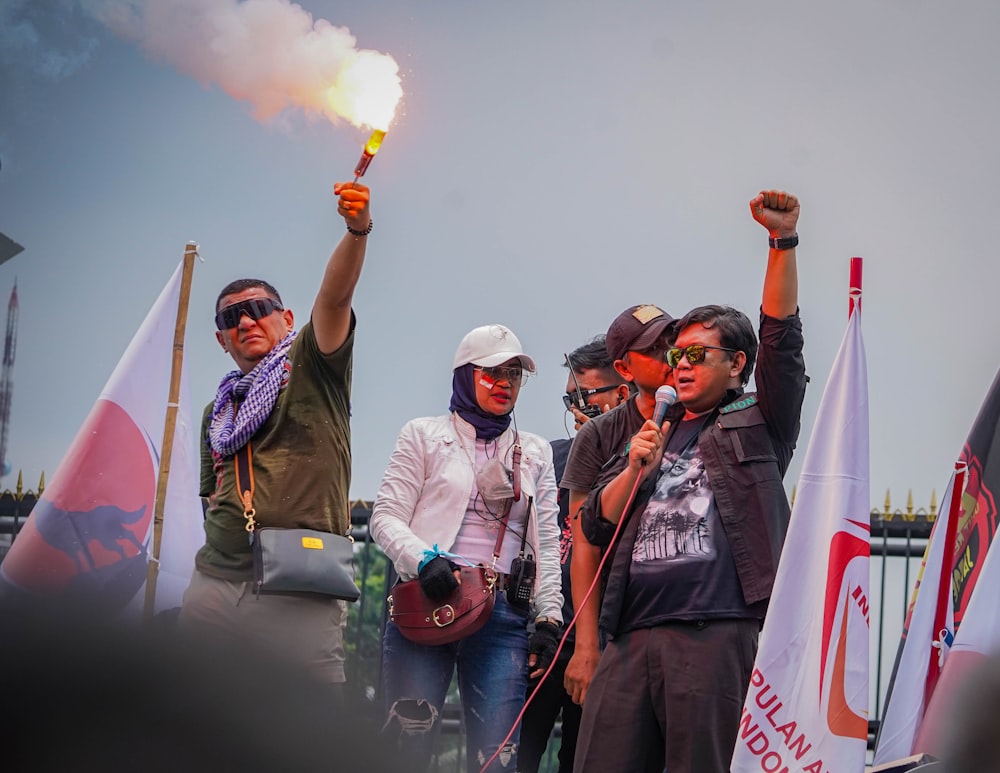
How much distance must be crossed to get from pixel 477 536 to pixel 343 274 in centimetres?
123

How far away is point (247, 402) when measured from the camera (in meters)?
4.87

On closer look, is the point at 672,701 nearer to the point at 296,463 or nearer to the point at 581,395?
the point at 296,463

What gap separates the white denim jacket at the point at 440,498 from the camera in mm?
5113

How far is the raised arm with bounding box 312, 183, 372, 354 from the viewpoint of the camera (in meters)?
4.43

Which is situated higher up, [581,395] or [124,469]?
[581,395]

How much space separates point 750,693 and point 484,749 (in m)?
1.21

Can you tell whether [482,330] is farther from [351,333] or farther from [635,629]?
[635,629]

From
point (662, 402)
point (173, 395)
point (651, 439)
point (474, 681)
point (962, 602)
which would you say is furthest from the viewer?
point (173, 395)

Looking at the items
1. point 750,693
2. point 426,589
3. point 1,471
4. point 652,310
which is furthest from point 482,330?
point 1,471

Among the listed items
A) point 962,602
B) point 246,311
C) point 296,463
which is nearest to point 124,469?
point 246,311

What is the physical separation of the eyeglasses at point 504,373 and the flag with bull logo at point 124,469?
1479 mm

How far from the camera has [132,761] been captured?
1003 millimetres

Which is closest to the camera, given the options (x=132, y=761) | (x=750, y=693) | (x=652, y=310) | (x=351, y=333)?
(x=132, y=761)

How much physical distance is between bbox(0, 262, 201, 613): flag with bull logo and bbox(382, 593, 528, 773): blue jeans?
3.40 ft
